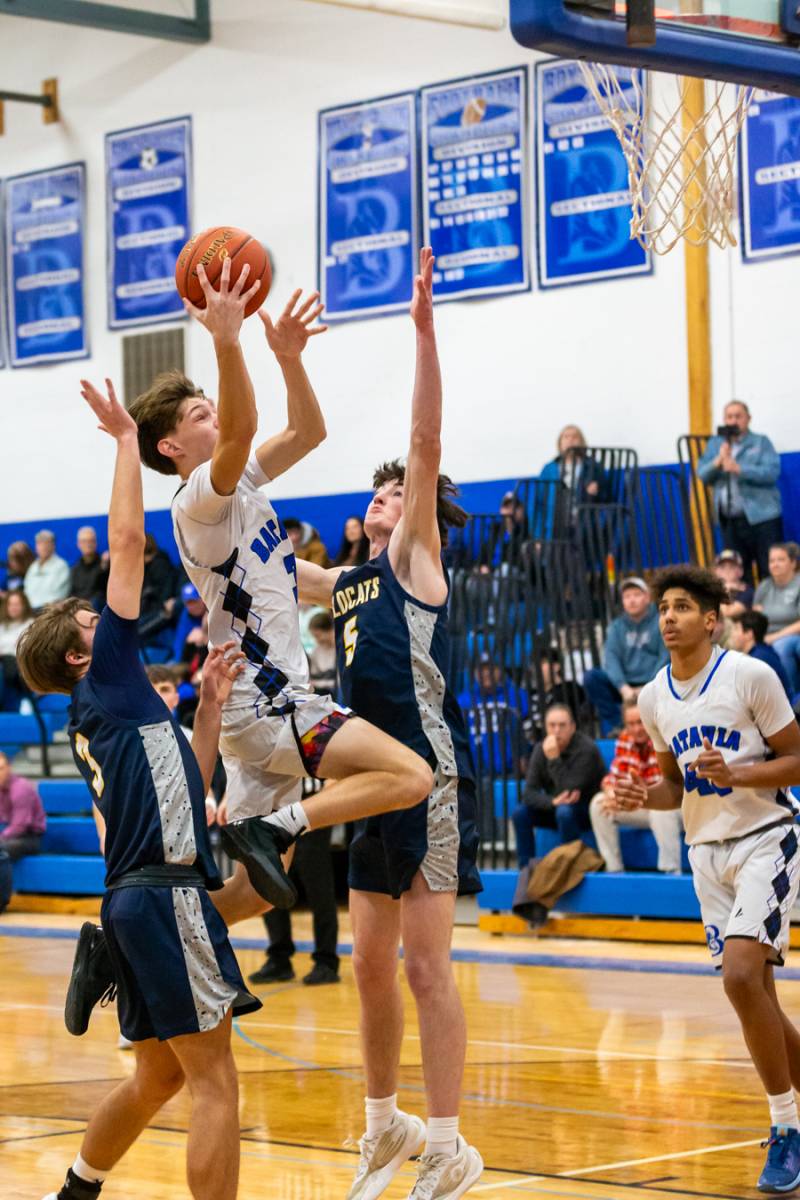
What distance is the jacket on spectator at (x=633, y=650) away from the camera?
11953 mm

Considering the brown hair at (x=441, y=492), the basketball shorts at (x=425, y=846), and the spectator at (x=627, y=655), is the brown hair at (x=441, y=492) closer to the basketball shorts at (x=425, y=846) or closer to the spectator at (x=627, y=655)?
the basketball shorts at (x=425, y=846)

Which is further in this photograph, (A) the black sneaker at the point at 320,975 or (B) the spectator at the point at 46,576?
(B) the spectator at the point at 46,576

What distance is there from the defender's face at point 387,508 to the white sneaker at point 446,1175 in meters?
1.73

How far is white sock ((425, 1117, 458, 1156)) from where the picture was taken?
459 cm

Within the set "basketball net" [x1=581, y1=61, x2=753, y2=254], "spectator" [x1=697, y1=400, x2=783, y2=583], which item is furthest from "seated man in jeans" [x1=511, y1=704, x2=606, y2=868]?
"basketball net" [x1=581, y1=61, x2=753, y2=254]

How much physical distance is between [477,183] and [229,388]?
11.1 metres

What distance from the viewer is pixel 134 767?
4.07m

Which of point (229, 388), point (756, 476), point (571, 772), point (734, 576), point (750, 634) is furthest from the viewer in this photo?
point (756, 476)

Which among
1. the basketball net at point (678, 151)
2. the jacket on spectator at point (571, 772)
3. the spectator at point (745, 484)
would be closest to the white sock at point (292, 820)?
the basketball net at point (678, 151)

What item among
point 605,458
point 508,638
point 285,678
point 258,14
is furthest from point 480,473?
point 285,678

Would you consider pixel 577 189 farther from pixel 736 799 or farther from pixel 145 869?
pixel 145 869

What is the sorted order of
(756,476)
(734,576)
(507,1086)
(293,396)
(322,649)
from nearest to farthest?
(293,396) → (507,1086) → (734,576) → (322,649) → (756,476)

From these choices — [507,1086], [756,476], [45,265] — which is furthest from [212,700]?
[45,265]

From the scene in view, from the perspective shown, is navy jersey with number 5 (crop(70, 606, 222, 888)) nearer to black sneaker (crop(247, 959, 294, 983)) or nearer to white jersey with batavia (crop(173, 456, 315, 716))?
white jersey with batavia (crop(173, 456, 315, 716))
